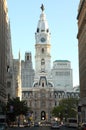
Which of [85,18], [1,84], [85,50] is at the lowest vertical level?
[1,84]

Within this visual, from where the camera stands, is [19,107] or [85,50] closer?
[85,50]

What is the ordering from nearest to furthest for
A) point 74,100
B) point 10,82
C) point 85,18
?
point 85,18 < point 10,82 < point 74,100

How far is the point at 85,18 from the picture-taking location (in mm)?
108562

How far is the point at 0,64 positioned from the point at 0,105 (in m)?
12.3

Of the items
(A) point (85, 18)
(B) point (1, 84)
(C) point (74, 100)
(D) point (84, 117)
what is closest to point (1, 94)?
(B) point (1, 84)

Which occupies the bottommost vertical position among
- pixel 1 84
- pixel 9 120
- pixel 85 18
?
pixel 9 120

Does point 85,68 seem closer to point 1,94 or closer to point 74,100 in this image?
point 1,94

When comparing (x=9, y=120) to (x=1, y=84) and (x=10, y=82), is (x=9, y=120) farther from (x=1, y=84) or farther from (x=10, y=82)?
(x=10, y=82)

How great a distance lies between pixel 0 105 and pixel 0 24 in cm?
2423

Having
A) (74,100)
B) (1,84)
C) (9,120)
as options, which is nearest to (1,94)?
(1,84)

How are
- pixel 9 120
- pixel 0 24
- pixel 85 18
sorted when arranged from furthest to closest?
pixel 9 120, pixel 0 24, pixel 85 18

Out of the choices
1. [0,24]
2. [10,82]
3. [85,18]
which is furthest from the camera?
[10,82]

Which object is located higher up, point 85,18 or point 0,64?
point 85,18

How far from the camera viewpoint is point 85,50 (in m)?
112
